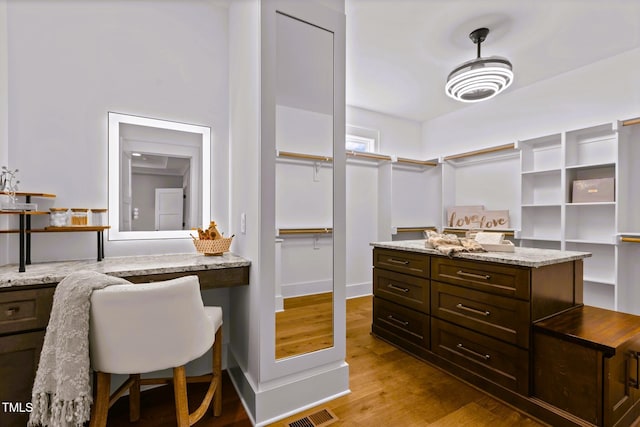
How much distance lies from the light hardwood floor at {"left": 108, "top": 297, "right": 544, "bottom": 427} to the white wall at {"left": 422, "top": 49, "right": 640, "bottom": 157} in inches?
128

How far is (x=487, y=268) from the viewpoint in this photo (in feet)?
6.29

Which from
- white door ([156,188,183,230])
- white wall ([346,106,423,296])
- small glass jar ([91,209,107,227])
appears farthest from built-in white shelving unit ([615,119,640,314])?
small glass jar ([91,209,107,227])

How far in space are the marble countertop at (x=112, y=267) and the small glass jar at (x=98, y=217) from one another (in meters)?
0.25

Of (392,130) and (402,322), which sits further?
(392,130)

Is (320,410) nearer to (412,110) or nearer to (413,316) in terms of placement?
(413,316)

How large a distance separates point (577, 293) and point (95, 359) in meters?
2.88

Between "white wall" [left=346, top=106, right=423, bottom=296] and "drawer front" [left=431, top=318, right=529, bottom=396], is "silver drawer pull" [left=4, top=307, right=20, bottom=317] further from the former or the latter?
"white wall" [left=346, top=106, right=423, bottom=296]

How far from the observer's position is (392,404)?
1.83 m

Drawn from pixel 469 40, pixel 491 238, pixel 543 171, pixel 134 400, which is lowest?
pixel 134 400

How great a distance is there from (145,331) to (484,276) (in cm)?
200

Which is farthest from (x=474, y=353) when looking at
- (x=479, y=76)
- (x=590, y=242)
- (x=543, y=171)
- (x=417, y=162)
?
(x=417, y=162)

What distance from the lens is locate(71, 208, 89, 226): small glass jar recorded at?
1.79 meters

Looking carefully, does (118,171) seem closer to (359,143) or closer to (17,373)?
(17,373)

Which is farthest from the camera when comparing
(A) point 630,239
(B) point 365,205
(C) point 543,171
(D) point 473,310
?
(B) point 365,205
